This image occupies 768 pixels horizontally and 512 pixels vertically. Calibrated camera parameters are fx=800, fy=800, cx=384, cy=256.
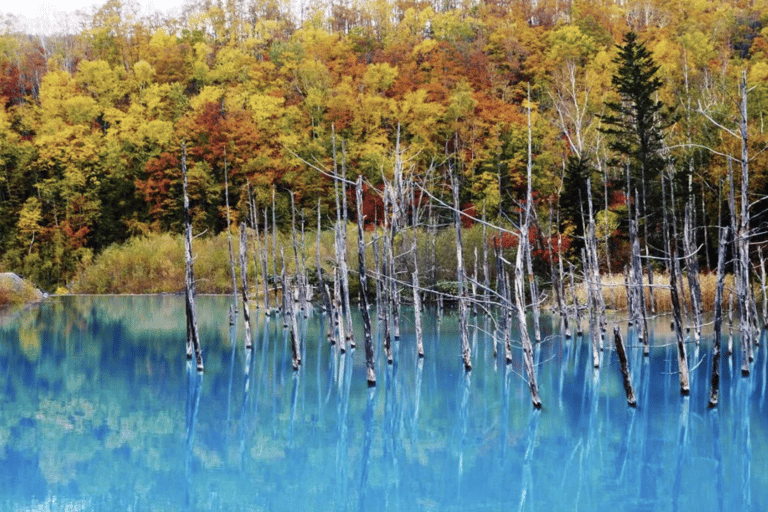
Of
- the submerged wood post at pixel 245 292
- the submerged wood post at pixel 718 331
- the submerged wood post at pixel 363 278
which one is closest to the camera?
the submerged wood post at pixel 718 331

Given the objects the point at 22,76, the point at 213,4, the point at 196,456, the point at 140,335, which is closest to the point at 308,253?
the point at 140,335

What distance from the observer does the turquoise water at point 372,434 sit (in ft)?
35.4

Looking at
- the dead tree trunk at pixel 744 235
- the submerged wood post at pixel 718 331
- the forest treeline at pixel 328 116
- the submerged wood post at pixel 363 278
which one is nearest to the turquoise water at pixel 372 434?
the submerged wood post at pixel 718 331

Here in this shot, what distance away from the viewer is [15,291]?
1598 inches

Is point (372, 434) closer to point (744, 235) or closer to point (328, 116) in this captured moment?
point (744, 235)

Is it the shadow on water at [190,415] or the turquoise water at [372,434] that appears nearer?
the turquoise water at [372,434]

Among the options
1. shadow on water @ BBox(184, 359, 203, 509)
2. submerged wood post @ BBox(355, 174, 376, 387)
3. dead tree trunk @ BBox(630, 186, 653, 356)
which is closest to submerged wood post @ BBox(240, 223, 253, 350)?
shadow on water @ BBox(184, 359, 203, 509)

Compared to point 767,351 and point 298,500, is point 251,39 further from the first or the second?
point 298,500

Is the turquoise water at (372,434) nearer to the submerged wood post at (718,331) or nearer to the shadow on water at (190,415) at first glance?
the shadow on water at (190,415)

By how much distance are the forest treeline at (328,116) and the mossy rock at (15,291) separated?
14.7ft

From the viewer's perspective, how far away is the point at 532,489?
35.8 ft

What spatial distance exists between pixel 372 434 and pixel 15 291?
32.3 meters

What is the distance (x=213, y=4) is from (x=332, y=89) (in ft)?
119

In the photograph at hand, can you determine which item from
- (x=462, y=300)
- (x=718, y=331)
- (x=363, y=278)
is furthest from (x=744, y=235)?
(x=363, y=278)
